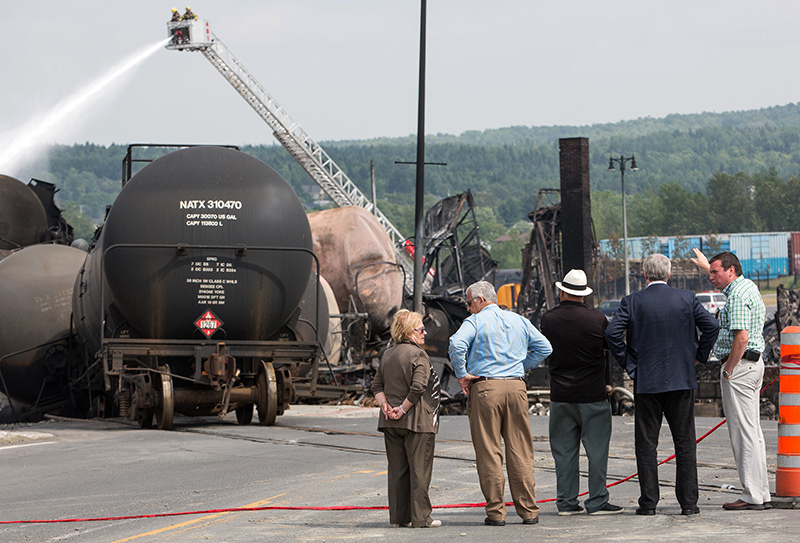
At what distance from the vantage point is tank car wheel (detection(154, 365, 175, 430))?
52.1 ft

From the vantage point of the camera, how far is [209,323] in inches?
632

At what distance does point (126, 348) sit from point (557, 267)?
29.6 metres

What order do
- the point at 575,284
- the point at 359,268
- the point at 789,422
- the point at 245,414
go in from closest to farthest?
the point at 575,284 < the point at 789,422 < the point at 245,414 < the point at 359,268

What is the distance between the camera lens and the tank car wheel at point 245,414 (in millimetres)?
17578

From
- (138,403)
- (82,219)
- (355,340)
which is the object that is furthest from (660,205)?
(138,403)

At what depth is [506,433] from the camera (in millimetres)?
8227

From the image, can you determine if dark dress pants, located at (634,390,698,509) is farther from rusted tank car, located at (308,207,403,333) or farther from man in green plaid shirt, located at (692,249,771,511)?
rusted tank car, located at (308,207,403,333)

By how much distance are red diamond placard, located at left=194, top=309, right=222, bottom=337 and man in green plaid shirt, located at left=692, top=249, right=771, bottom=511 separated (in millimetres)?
9028

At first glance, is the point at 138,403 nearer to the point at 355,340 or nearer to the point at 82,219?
the point at 355,340

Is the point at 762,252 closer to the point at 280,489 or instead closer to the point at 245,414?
the point at 245,414

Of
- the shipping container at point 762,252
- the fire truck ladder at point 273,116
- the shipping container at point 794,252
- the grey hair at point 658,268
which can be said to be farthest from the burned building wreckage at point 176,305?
the shipping container at point 794,252

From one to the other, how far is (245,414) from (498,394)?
10.1 metres

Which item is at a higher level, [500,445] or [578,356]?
[578,356]

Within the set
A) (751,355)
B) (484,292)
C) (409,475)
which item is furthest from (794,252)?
(409,475)
